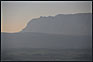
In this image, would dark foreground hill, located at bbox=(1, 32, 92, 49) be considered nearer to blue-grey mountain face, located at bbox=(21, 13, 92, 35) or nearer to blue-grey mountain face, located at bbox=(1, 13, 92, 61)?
blue-grey mountain face, located at bbox=(1, 13, 92, 61)

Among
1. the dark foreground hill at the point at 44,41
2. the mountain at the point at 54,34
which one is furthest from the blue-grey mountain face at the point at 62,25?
the dark foreground hill at the point at 44,41

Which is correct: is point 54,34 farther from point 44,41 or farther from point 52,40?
point 44,41

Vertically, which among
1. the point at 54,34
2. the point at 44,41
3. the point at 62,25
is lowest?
the point at 44,41

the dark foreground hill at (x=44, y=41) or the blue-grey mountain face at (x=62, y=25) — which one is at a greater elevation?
the blue-grey mountain face at (x=62, y=25)

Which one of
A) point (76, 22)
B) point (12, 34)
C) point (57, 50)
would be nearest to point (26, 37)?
point (12, 34)

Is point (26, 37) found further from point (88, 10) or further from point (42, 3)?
point (88, 10)

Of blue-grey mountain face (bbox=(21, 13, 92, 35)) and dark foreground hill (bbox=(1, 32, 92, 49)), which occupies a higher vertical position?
blue-grey mountain face (bbox=(21, 13, 92, 35))

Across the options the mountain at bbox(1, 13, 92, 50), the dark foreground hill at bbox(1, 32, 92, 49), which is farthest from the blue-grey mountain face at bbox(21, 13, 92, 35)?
the dark foreground hill at bbox(1, 32, 92, 49)

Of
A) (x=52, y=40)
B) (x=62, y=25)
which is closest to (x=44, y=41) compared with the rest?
(x=52, y=40)

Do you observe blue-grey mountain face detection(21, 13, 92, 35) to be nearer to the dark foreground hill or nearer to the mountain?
the mountain

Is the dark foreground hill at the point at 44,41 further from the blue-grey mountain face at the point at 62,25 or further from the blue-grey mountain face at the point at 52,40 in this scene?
the blue-grey mountain face at the point at 62,25
